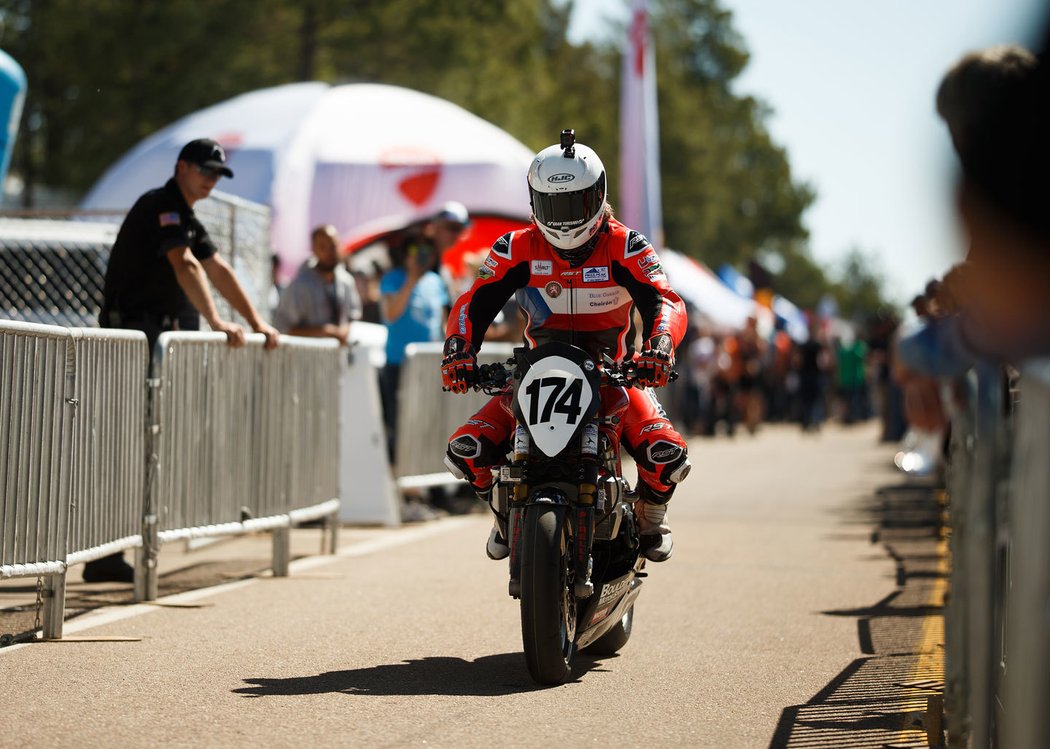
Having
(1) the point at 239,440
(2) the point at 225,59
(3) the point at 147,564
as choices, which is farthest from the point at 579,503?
(2) the point at 225,59

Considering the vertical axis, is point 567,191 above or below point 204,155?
below

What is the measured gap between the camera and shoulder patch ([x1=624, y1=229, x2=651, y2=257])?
719 cm

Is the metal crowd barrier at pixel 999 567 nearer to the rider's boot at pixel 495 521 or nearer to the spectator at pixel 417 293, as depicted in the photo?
the rider's boot at pixel 495 521

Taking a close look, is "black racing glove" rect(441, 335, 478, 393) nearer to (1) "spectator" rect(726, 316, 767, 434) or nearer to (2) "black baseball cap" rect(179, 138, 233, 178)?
(2) "black baseball cap" rect(179, 138, 233, 178)

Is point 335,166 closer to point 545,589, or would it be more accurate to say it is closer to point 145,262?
point 145,262

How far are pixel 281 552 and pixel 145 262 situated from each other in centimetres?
181

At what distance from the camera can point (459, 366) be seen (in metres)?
6.95

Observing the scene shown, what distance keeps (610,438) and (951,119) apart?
3097 millimetres

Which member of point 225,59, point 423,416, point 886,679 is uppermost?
point 225,59

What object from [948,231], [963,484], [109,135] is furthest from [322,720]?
[109,135]

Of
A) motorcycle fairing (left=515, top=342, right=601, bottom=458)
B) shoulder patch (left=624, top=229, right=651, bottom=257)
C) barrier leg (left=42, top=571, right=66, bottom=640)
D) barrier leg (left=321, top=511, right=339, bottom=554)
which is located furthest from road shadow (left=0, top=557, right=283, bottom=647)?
shoulder patch (left=624, top=229, right=651, bottom=257)

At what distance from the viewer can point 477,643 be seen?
25.0ft

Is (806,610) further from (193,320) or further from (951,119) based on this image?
(951,119)

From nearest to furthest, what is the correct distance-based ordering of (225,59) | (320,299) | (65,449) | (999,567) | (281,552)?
(999,567)
(65,449)
(281,552)
(320,299)
(225,59)
